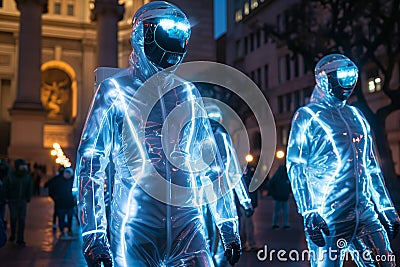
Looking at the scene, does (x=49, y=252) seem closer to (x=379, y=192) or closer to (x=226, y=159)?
(x=226, y=159)

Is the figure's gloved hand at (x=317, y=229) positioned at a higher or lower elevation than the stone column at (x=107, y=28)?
lower

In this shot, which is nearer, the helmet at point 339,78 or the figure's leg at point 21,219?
the helmet at point 339,78

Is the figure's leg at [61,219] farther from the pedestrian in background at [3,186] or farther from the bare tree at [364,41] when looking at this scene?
the bare tree at [364,41]

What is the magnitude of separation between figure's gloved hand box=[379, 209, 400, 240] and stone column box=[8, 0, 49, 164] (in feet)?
76.3

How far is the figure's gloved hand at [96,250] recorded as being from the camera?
243 cm

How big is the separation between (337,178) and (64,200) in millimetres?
7844

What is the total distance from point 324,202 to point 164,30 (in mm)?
1935

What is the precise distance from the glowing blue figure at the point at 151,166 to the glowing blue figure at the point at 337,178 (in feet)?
4.19

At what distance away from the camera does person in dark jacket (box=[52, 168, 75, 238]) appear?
1080 cm

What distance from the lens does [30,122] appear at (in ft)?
85.4

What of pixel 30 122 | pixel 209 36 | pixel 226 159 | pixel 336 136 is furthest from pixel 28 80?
pixel 336 136

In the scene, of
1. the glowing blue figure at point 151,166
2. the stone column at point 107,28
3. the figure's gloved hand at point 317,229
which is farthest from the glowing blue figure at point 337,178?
the stone column at point 107,28

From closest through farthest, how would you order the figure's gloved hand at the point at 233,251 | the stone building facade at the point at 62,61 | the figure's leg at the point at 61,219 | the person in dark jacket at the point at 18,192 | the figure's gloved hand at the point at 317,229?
1. the figure's gloved hand at the point at 233,251
2. the figure's gloved hand at the point at 317,229
3. the person in dark jacket at the point at 18,192
4. the figure's leg at the point at 61,219
5. the stone building facade at the point at 62,61

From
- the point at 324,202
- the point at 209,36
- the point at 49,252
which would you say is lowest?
the point at 49,252
